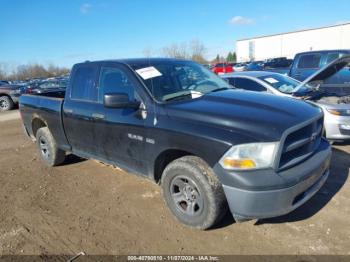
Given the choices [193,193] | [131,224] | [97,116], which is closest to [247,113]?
[193,193]

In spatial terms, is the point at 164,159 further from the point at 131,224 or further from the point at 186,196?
the point at 131,224

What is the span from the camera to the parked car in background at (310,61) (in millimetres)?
9880

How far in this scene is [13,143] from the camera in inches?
340

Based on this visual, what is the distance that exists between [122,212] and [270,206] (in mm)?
1952

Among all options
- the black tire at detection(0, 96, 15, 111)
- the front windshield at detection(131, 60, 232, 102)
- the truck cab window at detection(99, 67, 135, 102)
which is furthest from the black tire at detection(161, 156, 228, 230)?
the black tire at detection(0, 96, 15, 111)

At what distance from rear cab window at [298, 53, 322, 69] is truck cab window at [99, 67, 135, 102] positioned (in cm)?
756

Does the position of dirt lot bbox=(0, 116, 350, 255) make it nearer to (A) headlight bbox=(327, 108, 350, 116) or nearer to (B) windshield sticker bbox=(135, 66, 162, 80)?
(A) headlight bbox=(327, 108, 350, 116)

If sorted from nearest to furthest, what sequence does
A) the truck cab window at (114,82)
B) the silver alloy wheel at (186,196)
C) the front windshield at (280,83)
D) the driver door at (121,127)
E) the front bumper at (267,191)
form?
the front bumper at (267,191) < the silver alloy wheel at (186,196) < the driver door at (121,127) < the truck cab window at (114,82) < the front windshield at (280,83)

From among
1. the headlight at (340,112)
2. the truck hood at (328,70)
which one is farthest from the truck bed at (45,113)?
the headlight at (340,112)

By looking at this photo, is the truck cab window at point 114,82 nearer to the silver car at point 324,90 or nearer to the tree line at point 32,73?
the silver car at point 324,90

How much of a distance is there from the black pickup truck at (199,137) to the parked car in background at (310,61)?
6192 mm

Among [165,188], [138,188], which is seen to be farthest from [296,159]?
[138,188]

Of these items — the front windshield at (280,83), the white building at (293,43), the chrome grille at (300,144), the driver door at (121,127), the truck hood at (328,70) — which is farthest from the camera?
the white building at (293,43)

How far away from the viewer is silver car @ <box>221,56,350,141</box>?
576 centimetres
